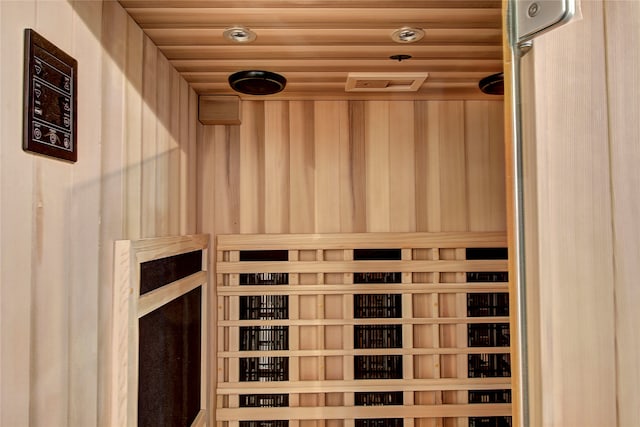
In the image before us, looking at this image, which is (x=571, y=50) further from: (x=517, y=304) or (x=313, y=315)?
(x=313, y=315)

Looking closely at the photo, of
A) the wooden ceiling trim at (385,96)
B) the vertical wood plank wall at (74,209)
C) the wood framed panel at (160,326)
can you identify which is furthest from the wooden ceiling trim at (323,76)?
the wood framed panel at (160,326)

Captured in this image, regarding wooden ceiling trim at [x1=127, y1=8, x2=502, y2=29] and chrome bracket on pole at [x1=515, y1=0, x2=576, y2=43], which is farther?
wooden ceiling trim at [x1=127, y1=8, x2=502, y2=29]

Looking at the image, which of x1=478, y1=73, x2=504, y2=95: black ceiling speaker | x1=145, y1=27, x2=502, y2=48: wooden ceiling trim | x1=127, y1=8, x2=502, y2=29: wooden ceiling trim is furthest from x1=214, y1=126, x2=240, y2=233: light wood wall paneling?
x1=478, y1=73, x2=504, y2=95: black ceiling speaker

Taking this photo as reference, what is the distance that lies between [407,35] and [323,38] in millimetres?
280

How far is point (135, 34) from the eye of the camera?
1.36 m

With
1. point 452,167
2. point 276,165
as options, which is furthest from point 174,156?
point 452,167

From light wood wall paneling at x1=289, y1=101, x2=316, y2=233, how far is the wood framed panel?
0.49 metres

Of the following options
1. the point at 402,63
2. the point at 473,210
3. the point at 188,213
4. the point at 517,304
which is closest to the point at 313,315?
the point at 188,213

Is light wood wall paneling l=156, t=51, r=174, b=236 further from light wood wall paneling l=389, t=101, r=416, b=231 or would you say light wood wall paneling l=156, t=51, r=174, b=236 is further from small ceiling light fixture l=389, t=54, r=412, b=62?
light wood wall paneling l=389, t=101, r=416, b=231

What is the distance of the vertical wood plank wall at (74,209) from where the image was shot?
805mm

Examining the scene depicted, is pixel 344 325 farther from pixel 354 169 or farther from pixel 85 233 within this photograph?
pixel 85 233

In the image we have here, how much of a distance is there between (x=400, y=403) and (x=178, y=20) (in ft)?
6.50

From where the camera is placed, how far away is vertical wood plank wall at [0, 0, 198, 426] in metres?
0.80

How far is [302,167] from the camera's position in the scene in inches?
89.0
